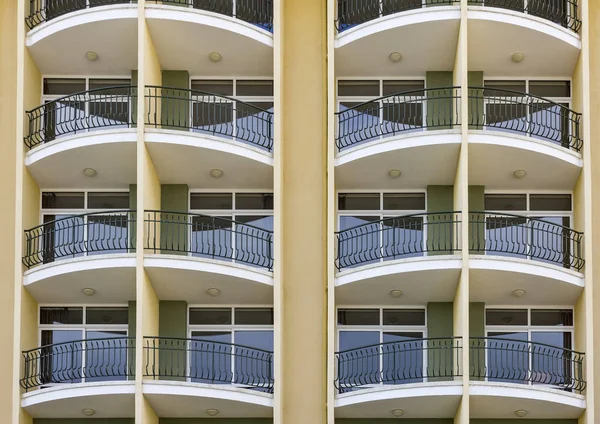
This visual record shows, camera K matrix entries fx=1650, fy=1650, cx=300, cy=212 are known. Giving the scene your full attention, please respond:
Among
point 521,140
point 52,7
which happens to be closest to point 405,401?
point 521,140

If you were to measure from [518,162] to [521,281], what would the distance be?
2.41 metres

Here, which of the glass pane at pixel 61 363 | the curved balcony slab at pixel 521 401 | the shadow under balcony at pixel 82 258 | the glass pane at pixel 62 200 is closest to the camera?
the curved balcony slab at pixel 521 401

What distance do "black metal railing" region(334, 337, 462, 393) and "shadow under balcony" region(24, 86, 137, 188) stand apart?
5775 mm

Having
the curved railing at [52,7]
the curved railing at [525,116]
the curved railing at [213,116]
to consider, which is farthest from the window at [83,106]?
the curved railing at [525,116]

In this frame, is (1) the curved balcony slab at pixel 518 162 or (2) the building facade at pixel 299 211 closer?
(2) the building facade at pixel 299 211

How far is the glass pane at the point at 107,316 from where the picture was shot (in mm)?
33031

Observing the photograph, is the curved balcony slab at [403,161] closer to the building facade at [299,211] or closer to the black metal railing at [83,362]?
the building facade at [299,211]

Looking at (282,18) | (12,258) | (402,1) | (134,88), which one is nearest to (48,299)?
(12,258)

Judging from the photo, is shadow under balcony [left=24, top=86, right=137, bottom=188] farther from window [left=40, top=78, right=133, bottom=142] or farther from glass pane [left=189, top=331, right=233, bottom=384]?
glass pane [left=189, top=331, right=233, bottom=384]

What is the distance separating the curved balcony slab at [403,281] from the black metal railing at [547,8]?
19.3 feet

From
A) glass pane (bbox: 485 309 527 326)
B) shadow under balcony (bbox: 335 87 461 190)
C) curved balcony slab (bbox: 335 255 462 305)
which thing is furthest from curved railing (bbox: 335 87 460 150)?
glass pane (bbox: 485 309 527 326)

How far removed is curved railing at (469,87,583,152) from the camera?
3322 cm

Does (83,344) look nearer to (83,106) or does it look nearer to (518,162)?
(83,106)

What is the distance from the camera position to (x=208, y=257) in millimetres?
33500
